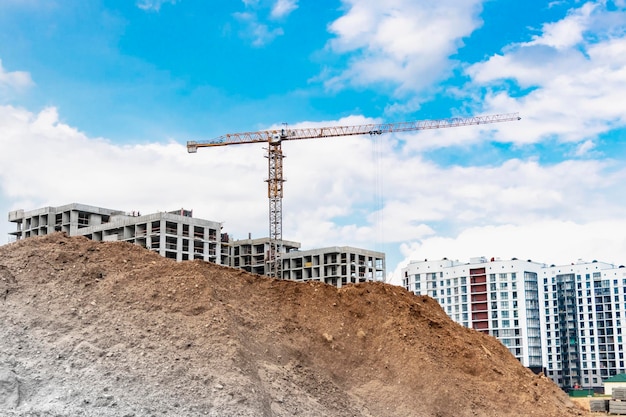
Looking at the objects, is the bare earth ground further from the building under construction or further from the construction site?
the building under construction

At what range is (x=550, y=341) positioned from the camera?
100125mm

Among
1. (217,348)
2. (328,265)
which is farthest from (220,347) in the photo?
(328,265)

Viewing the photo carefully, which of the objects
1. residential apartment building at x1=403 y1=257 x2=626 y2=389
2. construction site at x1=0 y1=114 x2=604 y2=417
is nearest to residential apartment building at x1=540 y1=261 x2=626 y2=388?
residential apartment building at x1=403 y1=257 x2=626 y2=389

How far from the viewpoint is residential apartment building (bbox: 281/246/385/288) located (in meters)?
104

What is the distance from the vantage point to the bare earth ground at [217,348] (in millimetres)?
13250

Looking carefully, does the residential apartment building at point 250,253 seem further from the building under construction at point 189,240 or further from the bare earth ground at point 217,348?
the bare earth ground at point 217,348

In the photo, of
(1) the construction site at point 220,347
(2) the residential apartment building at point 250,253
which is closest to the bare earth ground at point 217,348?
(1) the construction site at point 220,347

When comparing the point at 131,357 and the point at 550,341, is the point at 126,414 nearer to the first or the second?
the point at 131,357

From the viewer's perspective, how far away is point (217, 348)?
14578 mm

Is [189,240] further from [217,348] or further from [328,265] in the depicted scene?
[217,348]

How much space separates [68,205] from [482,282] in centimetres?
5940

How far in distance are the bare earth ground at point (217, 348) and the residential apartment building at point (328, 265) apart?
273ft

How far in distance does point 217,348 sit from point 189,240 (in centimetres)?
6866

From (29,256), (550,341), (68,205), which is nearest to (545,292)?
(550,341)
